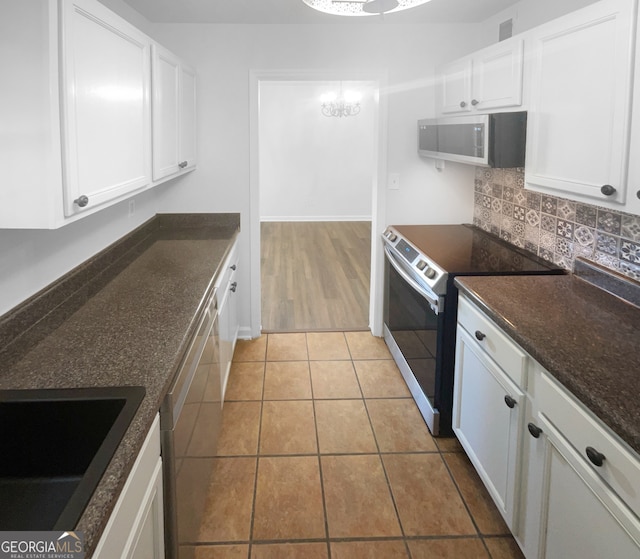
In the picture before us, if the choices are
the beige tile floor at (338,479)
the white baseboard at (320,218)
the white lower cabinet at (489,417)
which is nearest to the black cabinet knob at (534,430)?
the white lower cabinet at (489,417)

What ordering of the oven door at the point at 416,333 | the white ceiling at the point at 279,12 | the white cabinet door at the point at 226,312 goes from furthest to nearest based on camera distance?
the white ceiling at the point at 279,12 < the white cabinet door at the point at 226,312 < the oven door at the point at 416,333

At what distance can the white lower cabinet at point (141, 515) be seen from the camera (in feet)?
3.69

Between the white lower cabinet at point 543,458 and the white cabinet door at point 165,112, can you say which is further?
the white cabinet door at point 165,112

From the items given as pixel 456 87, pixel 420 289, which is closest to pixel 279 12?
pixel 456 87

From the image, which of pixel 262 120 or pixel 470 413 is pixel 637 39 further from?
pixel 262 120

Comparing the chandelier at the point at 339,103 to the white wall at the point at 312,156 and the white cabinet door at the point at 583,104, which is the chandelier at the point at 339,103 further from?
the white cabinet door at the point at 583,104

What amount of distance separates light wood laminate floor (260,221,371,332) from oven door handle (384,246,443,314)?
3.34ft

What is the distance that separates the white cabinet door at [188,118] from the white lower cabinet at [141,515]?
230 cm

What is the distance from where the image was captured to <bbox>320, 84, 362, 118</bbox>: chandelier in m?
9.17

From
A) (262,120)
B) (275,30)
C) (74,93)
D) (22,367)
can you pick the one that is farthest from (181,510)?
(262,120)

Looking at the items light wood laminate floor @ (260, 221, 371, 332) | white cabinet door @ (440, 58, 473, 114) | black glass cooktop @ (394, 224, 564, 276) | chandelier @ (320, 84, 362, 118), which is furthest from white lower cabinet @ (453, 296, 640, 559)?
chandelier @ (320, 84, 362, 118)

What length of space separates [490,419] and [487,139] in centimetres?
124

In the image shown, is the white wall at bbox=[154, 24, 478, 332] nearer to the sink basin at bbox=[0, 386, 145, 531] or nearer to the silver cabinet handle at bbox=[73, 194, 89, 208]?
the silver cabinet handle at bbox=[73, 194, 89, 208]

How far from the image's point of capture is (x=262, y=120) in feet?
29.9
